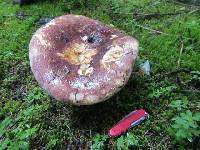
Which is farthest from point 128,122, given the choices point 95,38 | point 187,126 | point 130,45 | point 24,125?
point 24,125

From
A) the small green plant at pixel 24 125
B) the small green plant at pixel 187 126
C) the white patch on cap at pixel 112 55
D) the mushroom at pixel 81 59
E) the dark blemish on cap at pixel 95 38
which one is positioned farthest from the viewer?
the dark blemish on cap at pixel 95 38

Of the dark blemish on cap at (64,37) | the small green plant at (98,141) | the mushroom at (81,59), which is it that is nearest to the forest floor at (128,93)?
the small green plant at (98,141)

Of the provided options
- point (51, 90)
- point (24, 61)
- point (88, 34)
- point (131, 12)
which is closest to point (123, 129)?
point (51, 90)

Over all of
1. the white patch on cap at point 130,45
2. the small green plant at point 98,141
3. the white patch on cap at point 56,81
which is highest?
the white patch on cap at point 130,45

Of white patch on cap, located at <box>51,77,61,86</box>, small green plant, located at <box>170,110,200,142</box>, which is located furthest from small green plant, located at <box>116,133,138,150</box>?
white patch on cap, located at <box>51,77,61,86</box>

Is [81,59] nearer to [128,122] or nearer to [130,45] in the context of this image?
[130,45]

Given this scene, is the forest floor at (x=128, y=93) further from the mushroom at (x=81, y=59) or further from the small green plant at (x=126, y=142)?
the mushroom at (x=81, y=59)
